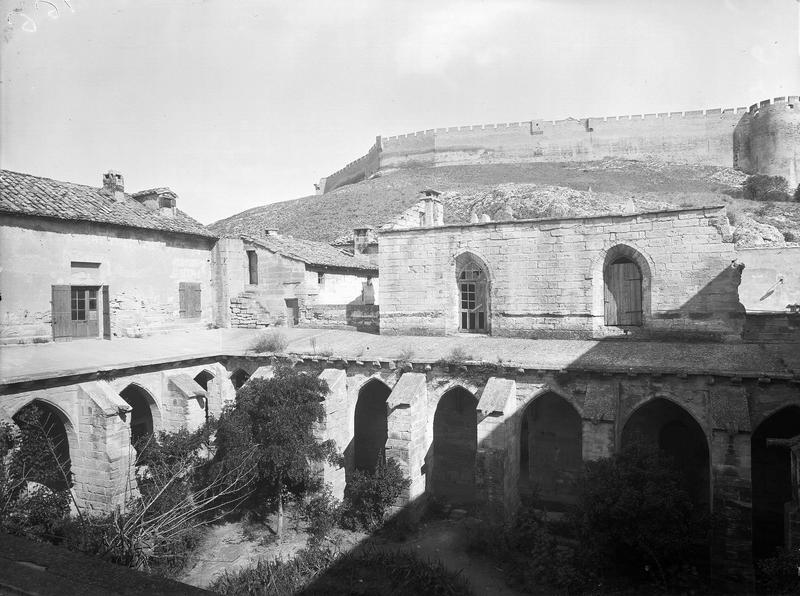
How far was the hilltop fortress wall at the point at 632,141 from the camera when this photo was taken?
186 ft

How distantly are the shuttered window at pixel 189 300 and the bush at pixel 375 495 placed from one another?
37.3ft

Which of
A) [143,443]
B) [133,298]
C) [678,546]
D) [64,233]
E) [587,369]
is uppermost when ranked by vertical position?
[64,233]

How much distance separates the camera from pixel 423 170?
74688 millimetres

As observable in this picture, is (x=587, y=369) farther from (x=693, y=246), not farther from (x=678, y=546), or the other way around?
(x=693, y=246)

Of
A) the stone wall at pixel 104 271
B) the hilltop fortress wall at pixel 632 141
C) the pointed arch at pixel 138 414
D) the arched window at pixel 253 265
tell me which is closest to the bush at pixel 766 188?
the hilltop fortress wall at pixel 632 141

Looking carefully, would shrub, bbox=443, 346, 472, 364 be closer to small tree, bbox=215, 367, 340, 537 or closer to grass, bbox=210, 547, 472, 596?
small tree, bbox=215, 367, 340, 537

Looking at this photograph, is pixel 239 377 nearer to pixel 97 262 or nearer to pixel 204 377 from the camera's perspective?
pixel 204 377

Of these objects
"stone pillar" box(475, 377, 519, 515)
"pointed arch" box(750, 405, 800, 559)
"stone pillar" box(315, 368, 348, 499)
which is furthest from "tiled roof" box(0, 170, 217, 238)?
"pointed arch" box(750, 405, 800, 559)

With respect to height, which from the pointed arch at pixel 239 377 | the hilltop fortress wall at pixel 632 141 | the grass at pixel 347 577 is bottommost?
the grass at pixel 347 577

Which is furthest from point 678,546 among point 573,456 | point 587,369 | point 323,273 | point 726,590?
point 323,273

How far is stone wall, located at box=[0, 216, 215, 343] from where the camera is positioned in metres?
16.3

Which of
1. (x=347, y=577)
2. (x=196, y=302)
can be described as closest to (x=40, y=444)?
(x=347, y=577)

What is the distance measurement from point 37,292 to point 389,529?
1321 centimetres

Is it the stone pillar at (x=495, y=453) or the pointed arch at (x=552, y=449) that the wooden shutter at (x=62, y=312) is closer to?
the stone pillar at (x=495, y=453)
